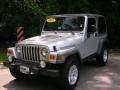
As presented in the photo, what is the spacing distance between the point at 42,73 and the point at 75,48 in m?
1.25

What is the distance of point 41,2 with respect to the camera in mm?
13531

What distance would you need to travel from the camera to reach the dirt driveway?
6574 millimetres

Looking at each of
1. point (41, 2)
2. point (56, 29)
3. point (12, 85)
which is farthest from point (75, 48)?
point (41, 2)

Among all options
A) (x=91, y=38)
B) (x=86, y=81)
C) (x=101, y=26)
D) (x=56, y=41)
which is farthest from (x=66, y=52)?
(x=101, y=26)

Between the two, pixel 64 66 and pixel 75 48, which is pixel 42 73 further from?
pixel 75 48

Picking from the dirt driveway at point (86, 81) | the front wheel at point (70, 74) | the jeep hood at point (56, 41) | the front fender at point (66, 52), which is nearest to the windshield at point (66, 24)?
the jeep hood at point (56, 41)

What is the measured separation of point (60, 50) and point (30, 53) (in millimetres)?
762

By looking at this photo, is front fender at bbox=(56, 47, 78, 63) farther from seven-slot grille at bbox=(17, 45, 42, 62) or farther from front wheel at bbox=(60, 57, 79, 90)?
seven-slot grille at bbox=(17, 45, 42, 62)

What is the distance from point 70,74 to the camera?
6.24 metres

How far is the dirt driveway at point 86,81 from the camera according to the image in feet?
21.6

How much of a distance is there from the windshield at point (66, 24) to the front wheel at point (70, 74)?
49.3 inches

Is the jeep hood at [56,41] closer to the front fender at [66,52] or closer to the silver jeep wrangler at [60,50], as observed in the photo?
the silver jeep wrangler at [60,50]

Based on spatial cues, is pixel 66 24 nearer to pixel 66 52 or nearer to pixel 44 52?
pixel 66 52

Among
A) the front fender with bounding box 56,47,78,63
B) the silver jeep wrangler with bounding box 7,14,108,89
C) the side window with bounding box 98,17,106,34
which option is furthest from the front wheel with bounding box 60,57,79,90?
the side window with bounding box 98,17,106,34
